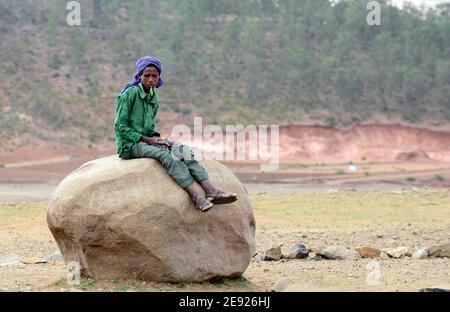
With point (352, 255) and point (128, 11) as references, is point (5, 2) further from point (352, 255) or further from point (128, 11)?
point (352, 255)

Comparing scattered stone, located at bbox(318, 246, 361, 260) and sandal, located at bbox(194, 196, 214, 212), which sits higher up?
sandal, located at bbox(194, 196, 214, 212)

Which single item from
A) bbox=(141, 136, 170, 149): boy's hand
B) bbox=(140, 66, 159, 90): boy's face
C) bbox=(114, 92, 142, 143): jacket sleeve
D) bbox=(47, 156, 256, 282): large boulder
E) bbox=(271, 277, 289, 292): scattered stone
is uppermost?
bbox=(140, 66, 159, 90): boy's face

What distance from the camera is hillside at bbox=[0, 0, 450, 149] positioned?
44.7m

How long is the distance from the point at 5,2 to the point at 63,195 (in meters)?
44.8

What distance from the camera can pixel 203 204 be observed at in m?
8.25

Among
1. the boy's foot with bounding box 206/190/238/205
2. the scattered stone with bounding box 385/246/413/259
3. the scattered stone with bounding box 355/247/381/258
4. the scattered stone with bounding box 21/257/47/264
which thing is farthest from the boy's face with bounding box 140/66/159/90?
the scattered stone with bounding box 385/246/413/259

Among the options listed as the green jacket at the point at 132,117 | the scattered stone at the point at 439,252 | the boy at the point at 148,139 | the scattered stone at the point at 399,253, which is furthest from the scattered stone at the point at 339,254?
the green jacket at the point at 132,117

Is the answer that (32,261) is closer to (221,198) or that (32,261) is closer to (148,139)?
(148,139)

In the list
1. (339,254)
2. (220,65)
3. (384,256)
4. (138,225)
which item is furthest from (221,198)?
(220,65)

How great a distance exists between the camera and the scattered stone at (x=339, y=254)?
11531 millimetres

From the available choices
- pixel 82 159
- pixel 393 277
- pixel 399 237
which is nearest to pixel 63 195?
pixel 393 277

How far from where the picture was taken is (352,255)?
11.6 m

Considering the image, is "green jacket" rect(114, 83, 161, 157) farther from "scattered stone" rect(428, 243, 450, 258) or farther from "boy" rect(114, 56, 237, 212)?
"scattered stone" rect(428, 243, 450, 258)

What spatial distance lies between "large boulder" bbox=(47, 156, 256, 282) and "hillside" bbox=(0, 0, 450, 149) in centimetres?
3282
